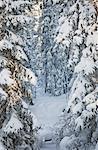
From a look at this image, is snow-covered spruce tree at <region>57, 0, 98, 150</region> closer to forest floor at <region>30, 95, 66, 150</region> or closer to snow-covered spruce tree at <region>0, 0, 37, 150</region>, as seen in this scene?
snow-covered spruce tree at <region>0, 0, 37, 150</region>

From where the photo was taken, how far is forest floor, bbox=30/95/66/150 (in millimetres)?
31483

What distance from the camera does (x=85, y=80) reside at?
741 inches

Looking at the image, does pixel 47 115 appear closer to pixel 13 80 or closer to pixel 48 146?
pixel 48 146

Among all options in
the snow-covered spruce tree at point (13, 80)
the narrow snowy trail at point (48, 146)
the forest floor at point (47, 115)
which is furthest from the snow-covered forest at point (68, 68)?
the forest floor at point (47, 115)

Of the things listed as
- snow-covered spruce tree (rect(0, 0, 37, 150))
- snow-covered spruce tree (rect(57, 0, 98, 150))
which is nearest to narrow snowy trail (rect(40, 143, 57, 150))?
snow-covered spruce tree (rect(57, 0, 98, 150))

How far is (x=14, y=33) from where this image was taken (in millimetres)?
16875

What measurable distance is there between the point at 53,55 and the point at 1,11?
38.0m

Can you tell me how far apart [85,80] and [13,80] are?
4211 mm

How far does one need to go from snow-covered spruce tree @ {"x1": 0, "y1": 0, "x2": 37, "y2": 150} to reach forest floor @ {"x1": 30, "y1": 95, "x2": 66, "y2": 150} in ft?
42.7

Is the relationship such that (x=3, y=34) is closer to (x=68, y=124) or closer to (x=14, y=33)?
(x=14, y=33)

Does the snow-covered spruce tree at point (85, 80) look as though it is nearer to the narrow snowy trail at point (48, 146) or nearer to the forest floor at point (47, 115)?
the narrow snowy trail at point (48, 146)

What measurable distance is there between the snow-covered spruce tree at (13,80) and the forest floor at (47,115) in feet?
42.7

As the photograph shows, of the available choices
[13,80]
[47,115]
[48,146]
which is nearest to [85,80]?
[13,80]

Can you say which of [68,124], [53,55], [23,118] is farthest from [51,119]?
[23,118]
